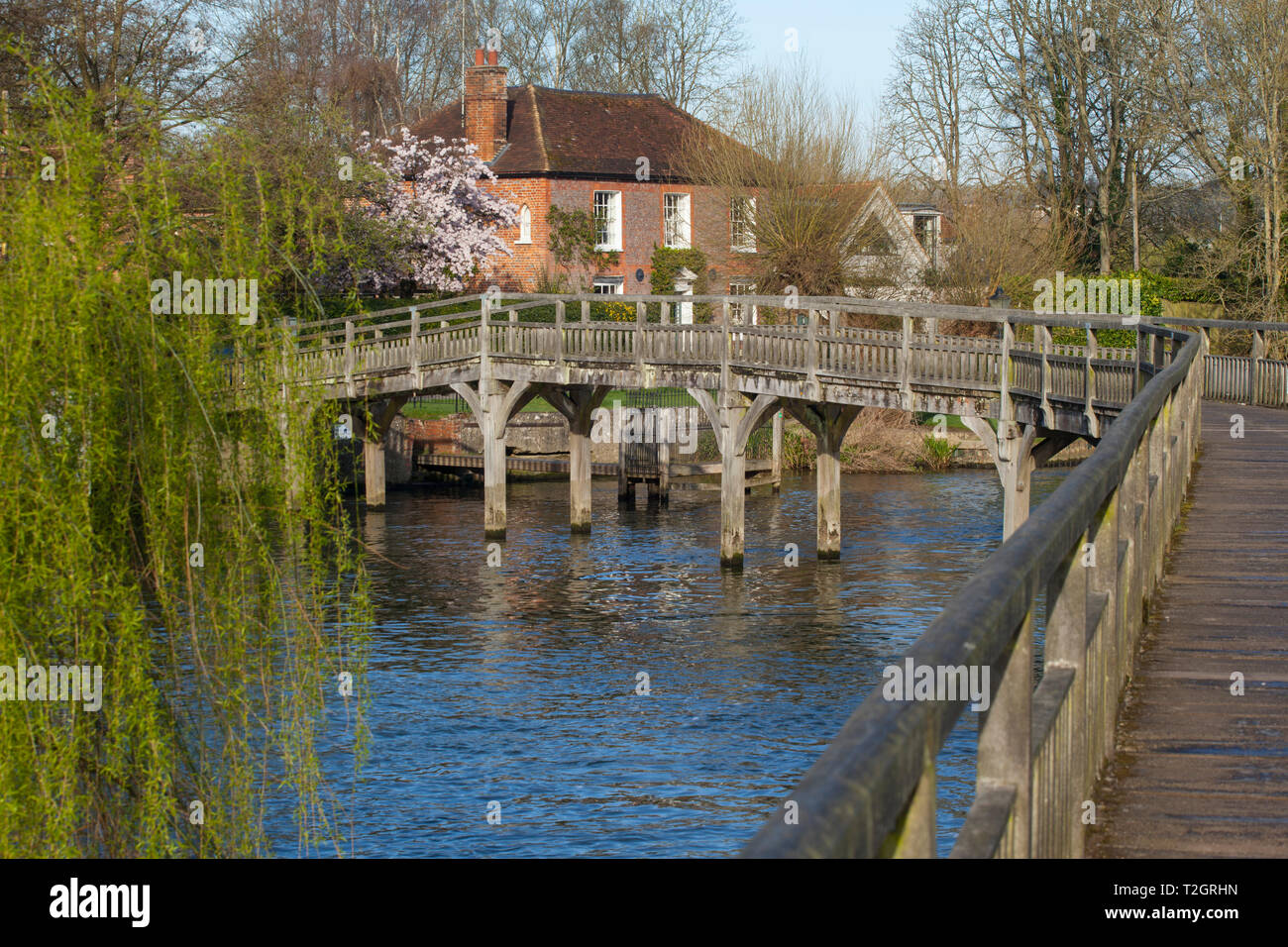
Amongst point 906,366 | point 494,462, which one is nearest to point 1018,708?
point 906,366

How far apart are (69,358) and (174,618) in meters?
1.49

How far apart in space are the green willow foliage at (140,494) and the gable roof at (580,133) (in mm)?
39618

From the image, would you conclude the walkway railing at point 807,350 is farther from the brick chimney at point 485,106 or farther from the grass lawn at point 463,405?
the brick chimney at point 485,106

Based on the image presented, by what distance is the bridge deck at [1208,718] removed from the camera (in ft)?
12.9

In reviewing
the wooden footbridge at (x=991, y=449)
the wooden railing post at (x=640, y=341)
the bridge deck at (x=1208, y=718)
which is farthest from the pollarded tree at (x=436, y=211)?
the bridge deck at (x=1208, y=718)

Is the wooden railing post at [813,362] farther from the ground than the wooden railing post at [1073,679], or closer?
farther from the ground

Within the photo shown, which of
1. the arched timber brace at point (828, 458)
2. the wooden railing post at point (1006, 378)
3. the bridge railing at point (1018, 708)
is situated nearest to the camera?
the bridge railing at point (1018, 708)

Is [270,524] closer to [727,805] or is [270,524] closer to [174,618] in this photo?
[174,618]

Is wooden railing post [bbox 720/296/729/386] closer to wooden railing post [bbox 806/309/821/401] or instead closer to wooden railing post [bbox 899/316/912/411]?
wooden railing post [bbox 806/309/821/401]

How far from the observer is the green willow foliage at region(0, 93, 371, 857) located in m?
6.97

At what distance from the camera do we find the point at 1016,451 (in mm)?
20016

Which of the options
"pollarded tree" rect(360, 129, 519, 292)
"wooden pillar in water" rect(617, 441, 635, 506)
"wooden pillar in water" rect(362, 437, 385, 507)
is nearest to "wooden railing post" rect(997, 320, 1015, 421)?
"wooden pillar in water" rect(617, 441, 635, 506)

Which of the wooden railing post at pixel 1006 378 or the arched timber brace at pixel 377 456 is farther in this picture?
the arched timber brace at pixel 377 456
